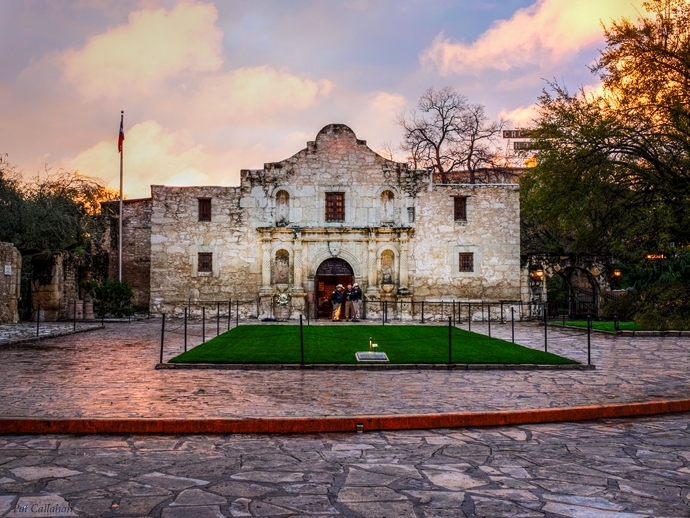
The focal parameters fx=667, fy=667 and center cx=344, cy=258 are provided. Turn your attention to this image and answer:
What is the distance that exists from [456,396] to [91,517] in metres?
5.58

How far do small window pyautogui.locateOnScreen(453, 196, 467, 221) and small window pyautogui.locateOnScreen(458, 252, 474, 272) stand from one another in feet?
5.50

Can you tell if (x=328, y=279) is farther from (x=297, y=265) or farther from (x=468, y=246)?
(x=468, y=246)

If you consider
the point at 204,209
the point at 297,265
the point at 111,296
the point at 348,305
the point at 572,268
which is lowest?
the point at 348,305

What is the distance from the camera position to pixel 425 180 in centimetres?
3084

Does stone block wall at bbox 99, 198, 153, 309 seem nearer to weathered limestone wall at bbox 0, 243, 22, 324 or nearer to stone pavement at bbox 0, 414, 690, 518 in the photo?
weathered limestone wall at bbox 0, 243, 22, 324

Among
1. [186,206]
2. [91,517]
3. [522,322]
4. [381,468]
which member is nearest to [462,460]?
[381,468]

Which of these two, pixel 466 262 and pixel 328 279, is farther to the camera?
pixel 328 279

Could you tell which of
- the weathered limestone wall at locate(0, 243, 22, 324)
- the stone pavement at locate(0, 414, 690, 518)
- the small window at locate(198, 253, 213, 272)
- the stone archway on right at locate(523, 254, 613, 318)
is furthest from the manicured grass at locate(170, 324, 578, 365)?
the stone archway on right at locate(523, 254, 613, 318)

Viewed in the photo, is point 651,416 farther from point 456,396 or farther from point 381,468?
point 381,468

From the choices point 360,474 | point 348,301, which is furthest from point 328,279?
point 360,474

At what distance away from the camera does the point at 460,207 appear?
30984 millimetres

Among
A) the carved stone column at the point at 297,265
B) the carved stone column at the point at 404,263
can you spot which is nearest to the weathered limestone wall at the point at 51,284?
the carved stone column at the point at 297,265

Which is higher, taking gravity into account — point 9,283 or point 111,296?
point 9,283

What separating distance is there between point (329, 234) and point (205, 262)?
5856 millimetres
